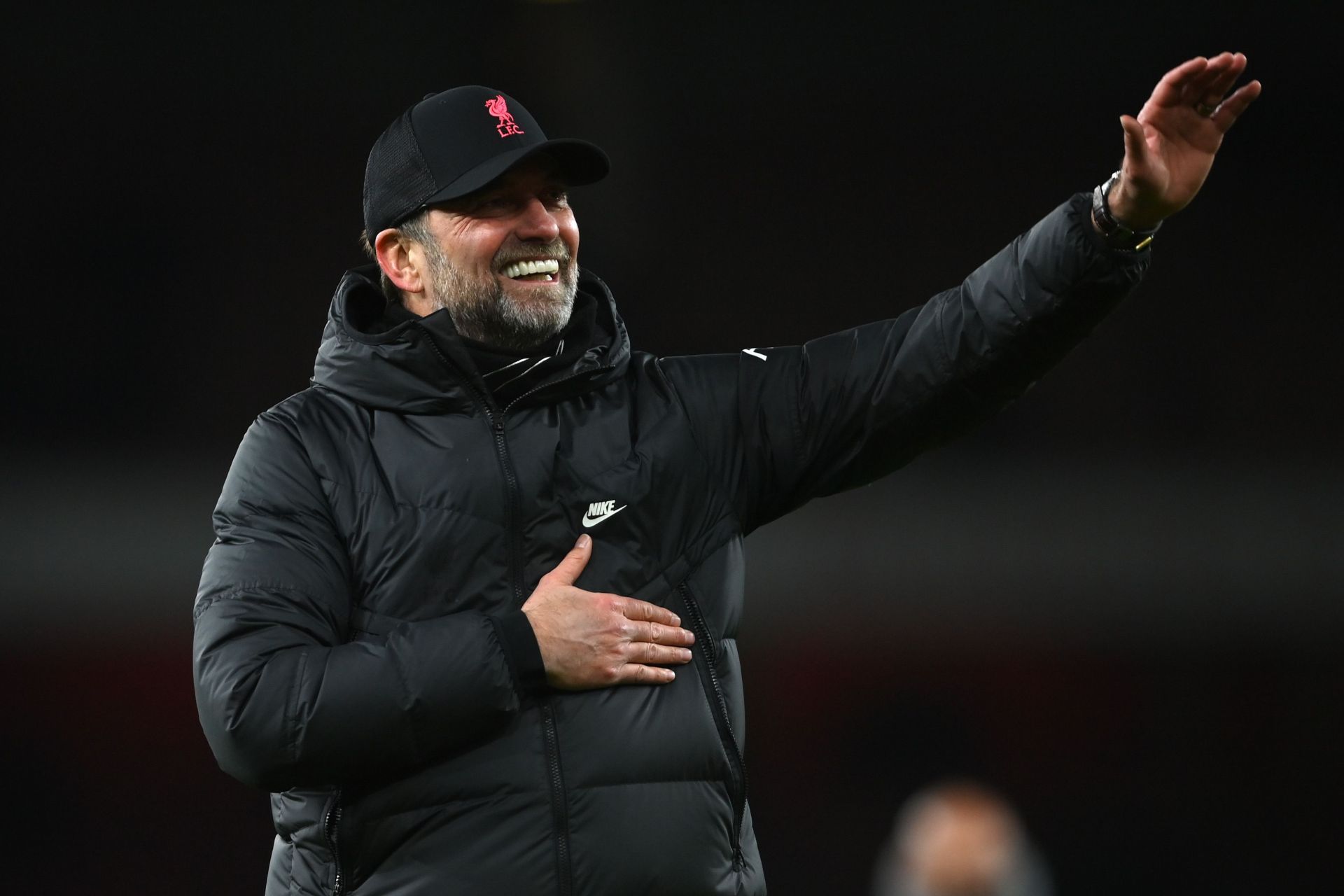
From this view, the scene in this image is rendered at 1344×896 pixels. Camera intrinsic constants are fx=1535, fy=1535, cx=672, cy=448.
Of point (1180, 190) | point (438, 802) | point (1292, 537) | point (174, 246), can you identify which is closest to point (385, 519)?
point (438, 802)

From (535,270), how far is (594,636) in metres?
0.48

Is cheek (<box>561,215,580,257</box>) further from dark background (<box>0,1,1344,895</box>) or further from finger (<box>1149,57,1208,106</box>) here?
dark background (<box>0,1,1344,895</box>)

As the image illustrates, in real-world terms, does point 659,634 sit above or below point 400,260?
below

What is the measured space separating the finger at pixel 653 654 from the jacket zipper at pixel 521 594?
0.33 ft

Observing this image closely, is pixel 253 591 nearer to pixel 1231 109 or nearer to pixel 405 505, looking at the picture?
pixel 405 505

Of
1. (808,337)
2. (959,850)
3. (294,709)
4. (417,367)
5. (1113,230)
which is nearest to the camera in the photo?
(294,709)

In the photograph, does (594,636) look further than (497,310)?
No

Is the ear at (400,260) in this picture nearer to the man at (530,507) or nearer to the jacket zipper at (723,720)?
the man at (530,507)

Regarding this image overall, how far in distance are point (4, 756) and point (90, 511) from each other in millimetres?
671

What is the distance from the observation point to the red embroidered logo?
1.82 m

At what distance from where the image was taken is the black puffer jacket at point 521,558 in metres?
1.51

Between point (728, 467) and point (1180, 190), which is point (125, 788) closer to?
point (728, 467)

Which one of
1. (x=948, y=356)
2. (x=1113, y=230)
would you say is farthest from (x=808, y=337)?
(x=1113, y=230)

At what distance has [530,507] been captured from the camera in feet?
5.41
